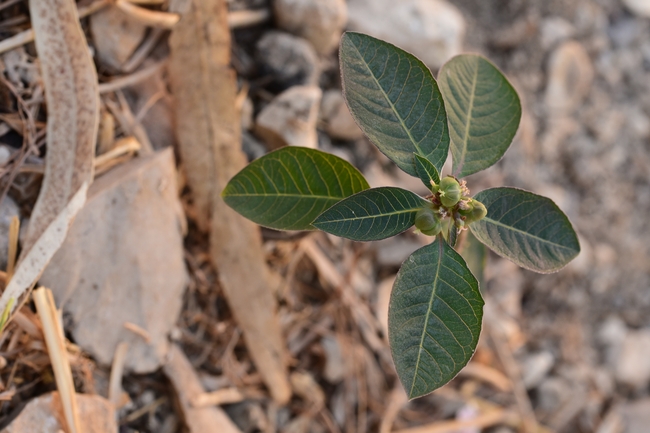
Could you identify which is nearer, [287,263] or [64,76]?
[64,76]

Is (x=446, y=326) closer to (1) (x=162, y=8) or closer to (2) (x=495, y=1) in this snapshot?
(1) (x=162, y=8)

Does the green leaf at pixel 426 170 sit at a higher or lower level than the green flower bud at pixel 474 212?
higher

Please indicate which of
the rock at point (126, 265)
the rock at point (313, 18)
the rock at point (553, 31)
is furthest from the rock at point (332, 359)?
the rock at point (553, 31)

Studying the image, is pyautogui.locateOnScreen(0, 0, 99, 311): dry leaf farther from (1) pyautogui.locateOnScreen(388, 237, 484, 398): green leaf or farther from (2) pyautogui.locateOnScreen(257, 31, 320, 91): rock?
(1) pyautogui.locateOnScreen(388, 237, 484, 398): green leaf

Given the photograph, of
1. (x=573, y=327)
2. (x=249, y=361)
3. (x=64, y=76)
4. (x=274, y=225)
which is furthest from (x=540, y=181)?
(x=64, y=76)

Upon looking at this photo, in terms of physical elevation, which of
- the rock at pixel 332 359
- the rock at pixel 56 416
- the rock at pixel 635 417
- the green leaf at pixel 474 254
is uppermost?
the green leaf at pixel 474 254

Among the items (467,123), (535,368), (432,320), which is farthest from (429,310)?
(535,368)

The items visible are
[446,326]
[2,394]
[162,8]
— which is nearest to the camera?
[446,326]

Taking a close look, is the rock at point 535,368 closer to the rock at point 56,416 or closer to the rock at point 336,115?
the rock at point 336,115
